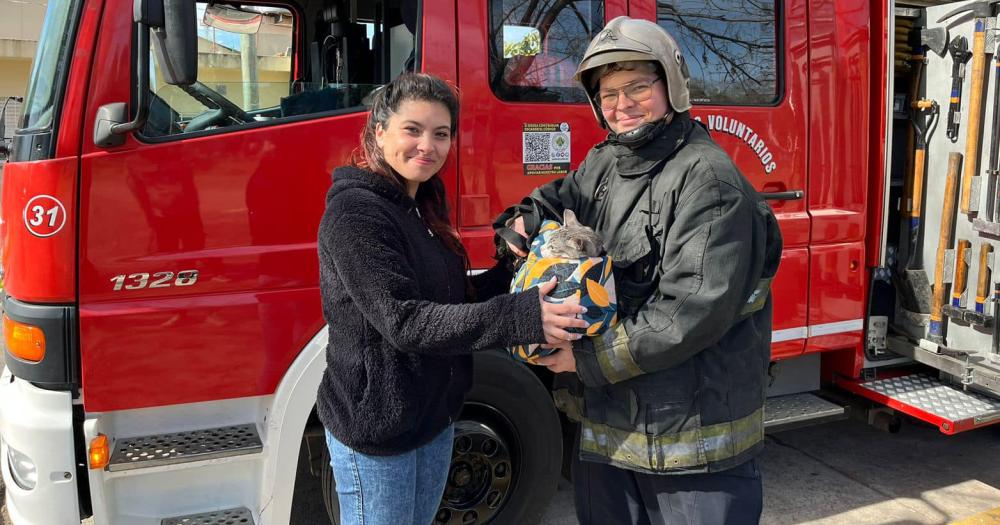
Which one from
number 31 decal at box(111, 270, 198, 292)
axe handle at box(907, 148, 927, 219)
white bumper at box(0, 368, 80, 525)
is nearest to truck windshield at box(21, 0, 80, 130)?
number 31 decal at box(111, 270, 198, 292)

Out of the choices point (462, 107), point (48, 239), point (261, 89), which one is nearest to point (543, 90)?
point (462, 107)

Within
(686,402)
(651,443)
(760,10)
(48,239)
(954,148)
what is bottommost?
(651,443)

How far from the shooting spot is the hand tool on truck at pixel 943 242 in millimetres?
3518

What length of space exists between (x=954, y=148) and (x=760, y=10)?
1.26 metres

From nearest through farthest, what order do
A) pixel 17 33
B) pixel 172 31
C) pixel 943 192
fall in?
pixel 172 31, pixel 943 192, pixel 17 33

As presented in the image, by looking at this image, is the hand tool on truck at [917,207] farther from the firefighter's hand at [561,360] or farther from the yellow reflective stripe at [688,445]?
the firefighter's hand at [561,360]

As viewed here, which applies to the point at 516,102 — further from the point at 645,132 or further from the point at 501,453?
the point at 501,453

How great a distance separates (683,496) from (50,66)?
236 centimetres

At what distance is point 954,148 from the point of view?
3.54m

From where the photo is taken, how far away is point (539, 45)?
2822 mm

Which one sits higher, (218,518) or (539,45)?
(539,45)

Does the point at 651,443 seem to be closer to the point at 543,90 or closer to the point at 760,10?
the point at 543,90

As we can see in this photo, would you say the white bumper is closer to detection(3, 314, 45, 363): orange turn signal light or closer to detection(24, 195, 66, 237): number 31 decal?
detection(3, 314, 45, 363): orange turn signal light

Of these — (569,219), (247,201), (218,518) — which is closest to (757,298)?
(569,219)
